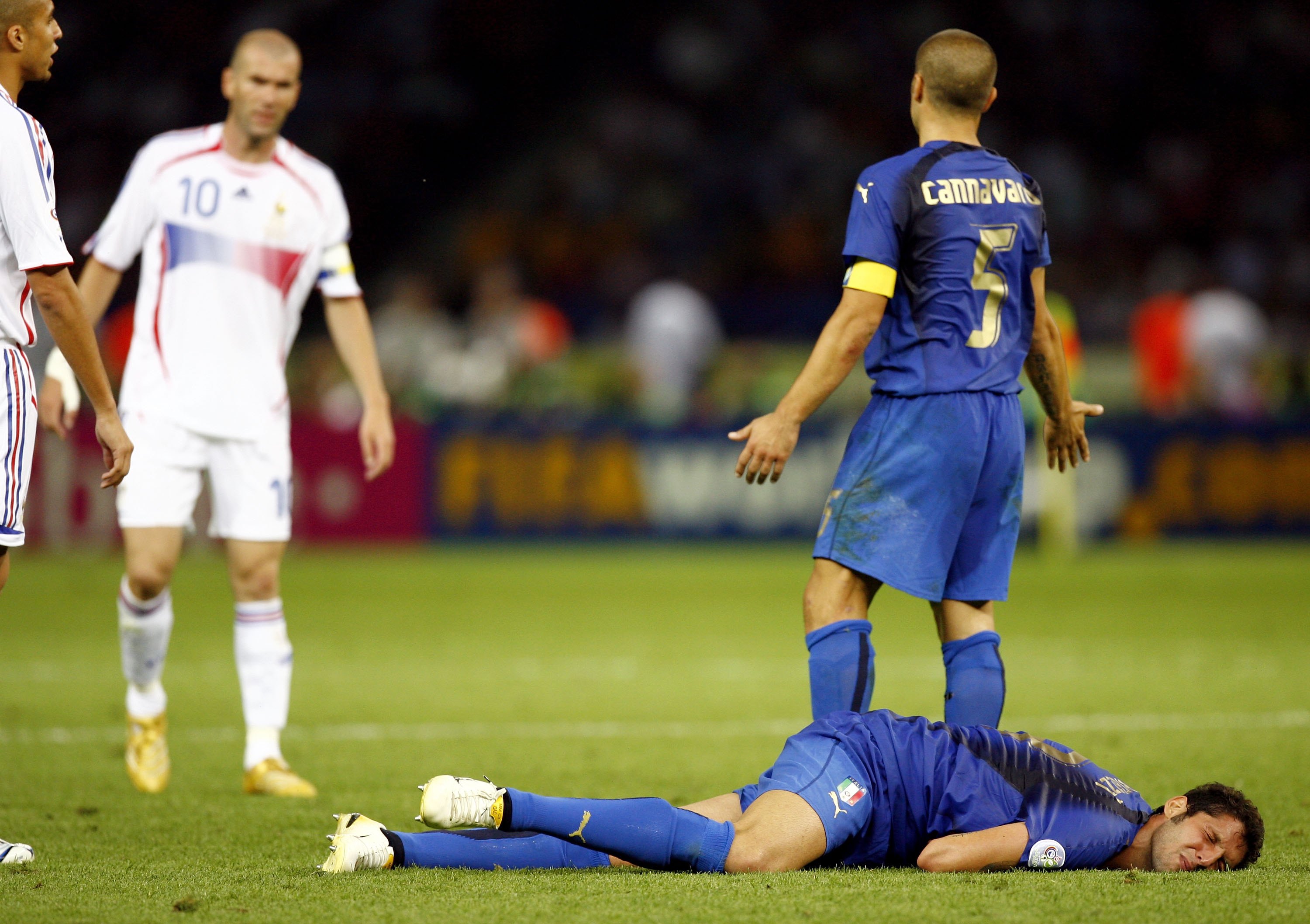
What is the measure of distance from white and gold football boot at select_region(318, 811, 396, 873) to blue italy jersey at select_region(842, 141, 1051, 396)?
180cm

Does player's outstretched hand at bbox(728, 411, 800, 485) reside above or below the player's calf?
above

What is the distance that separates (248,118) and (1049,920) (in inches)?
142

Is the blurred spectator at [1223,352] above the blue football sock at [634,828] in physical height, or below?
above

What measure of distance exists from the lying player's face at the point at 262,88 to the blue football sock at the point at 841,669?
2.51 metres

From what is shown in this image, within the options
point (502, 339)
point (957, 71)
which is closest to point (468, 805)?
point (957, 71)

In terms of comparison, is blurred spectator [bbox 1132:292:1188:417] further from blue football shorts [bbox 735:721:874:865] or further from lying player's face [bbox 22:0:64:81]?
lying player's face [bbox 22:0:64:81]

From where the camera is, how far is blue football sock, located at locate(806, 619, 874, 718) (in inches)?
163

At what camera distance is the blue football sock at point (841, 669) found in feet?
13.6

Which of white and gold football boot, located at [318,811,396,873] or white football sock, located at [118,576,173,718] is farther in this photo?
white football sock, located at [118,576,173,718]

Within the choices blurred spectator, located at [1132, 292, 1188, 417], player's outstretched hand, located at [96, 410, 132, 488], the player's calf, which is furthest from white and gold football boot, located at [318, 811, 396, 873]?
blurred spectator, located at [1132, 292, 1188, 417]

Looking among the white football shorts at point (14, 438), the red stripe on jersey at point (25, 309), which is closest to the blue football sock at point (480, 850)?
the white football shorts at point (14, 438)

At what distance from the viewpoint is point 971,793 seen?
12.1 feet

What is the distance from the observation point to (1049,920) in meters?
3.24

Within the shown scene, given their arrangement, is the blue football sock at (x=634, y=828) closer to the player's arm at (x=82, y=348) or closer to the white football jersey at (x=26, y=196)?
the player's arm at (x=82, y=348)
